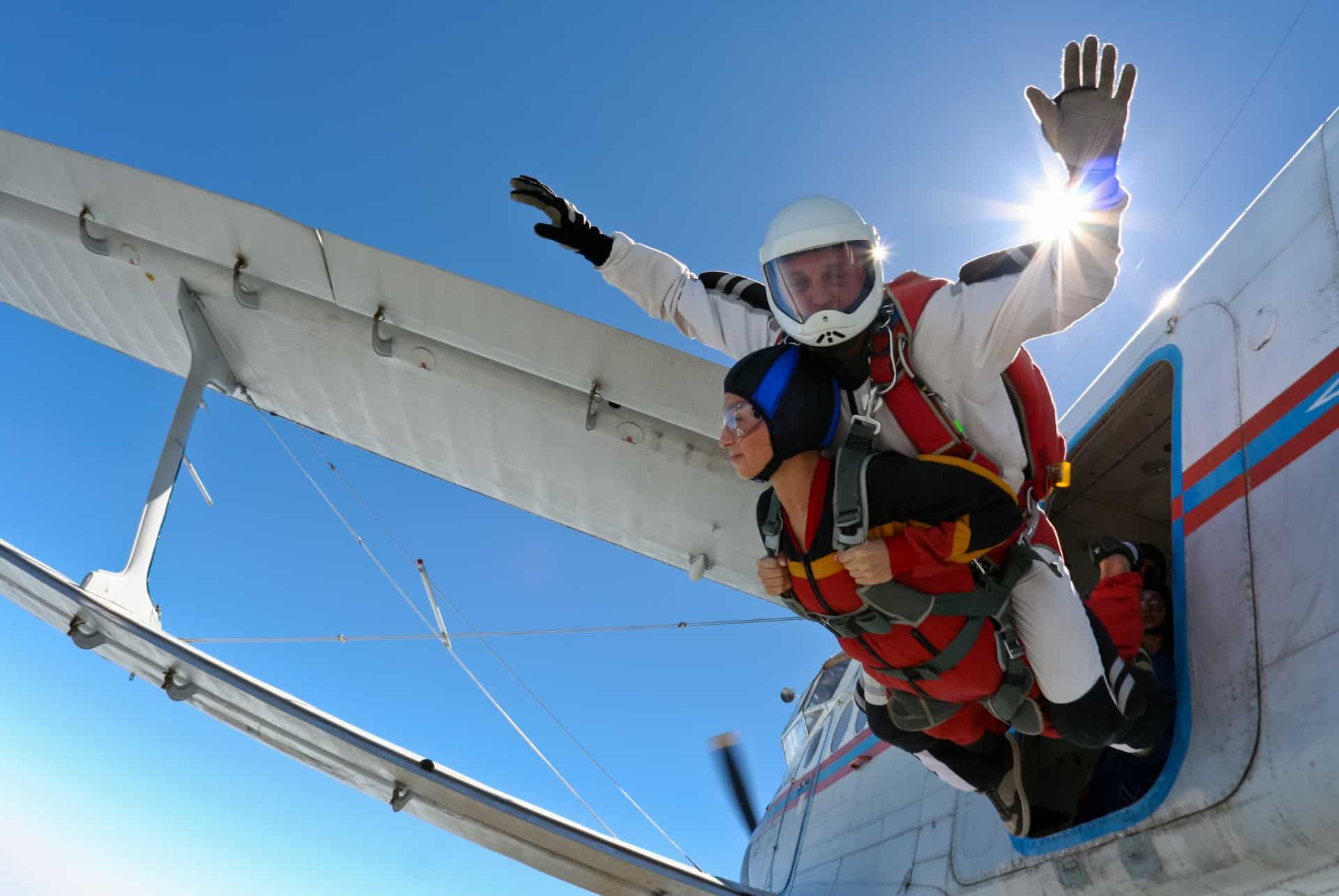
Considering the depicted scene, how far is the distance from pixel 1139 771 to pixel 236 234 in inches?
199

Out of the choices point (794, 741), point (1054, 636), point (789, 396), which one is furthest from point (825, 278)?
point (794, 741)

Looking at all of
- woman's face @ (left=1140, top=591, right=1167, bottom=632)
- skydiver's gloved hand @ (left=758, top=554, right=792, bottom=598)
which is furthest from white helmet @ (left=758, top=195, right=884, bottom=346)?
woman's face @ (left=1140, top=591, right=1167, bottom=632)

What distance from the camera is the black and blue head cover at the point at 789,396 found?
88.9 inches

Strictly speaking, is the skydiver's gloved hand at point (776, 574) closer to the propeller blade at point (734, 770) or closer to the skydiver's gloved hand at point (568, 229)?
the skydiver's gloved hand at point (568, 229)

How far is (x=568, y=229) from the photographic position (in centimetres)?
302

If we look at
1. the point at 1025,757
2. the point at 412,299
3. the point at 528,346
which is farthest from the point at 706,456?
the point at 1025,757

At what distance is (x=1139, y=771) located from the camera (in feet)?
10.6

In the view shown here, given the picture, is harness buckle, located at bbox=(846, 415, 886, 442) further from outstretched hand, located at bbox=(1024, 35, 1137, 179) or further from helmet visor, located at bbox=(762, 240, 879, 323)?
outstretched hand, located at bbox=(1024, 35, 1137, 179)

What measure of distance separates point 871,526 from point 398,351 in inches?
132

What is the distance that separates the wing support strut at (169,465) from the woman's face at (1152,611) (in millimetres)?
4603

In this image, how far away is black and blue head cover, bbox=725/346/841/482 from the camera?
7.41ft

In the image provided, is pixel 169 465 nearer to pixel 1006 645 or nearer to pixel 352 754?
pixel 352 754

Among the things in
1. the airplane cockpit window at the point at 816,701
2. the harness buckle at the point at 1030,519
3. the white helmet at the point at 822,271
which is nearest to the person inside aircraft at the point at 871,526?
the white helmet at the point at 822,271

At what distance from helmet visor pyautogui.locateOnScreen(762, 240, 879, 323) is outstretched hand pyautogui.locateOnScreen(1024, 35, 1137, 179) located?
1.86 feet
